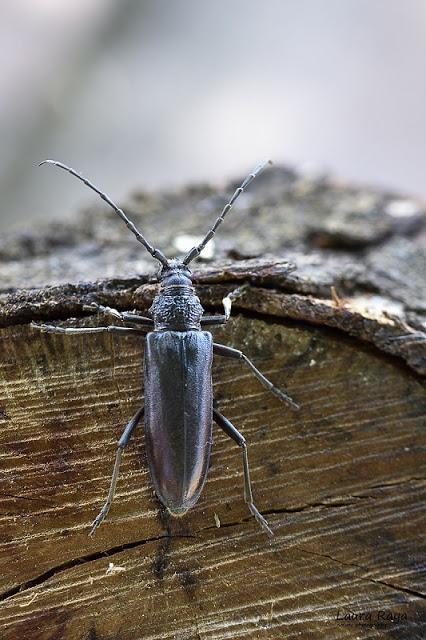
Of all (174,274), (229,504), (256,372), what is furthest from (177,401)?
(174,274)

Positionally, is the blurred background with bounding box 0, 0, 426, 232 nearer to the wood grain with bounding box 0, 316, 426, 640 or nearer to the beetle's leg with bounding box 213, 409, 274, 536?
the wood grain with bounding box 0, 316, 426, 640

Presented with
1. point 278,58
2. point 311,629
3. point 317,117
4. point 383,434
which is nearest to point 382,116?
point 317,117

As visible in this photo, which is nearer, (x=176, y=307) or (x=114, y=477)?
(x=114, y=477)

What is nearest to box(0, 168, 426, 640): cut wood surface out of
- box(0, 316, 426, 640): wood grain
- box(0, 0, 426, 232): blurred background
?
box(0, 316, 426, 640): wood grain

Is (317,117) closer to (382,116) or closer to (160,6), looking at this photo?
(382,116)

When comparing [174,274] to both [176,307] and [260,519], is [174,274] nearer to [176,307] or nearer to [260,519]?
[176,307]

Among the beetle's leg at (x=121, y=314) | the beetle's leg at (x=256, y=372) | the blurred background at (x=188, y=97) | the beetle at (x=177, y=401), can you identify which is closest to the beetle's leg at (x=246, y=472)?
the beetle at (x=177, y=401)
